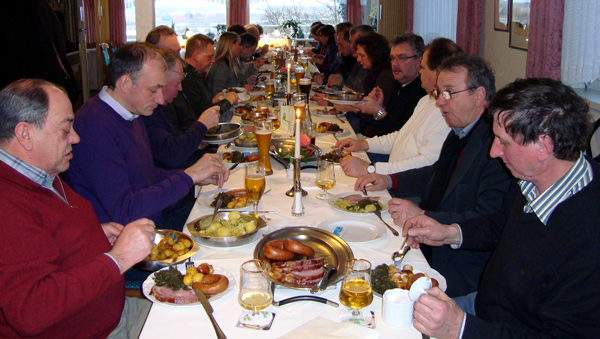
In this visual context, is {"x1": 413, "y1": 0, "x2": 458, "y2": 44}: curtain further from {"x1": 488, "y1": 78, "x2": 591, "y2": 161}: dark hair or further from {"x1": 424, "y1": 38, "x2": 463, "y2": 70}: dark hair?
{"x1": 488, "y1": 78, "x2": 591, "y2": 161}: dark hair

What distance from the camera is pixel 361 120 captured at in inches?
177

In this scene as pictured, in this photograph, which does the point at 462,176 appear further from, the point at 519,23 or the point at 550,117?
the point at 519,23

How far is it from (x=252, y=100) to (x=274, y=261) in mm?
3333

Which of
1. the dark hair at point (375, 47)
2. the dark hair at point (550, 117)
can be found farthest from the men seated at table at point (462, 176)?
the dark hair at point (375, 47)

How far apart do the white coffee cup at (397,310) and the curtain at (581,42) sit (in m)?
2.33

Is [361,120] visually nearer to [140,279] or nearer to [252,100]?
[252,100]

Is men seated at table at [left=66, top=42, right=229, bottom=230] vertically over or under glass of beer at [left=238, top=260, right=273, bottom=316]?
over

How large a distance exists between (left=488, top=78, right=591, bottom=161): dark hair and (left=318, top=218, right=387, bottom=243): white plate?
614mm

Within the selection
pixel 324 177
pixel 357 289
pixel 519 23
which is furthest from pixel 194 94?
pixel 357 289

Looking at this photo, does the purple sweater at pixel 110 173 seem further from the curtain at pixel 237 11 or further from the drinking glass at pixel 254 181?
the curtain at pixel 237 11

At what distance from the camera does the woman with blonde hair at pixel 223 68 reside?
5.30 meters

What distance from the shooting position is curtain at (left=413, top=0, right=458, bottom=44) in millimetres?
5848

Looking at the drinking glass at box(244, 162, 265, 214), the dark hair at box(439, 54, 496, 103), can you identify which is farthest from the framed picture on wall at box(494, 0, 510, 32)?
the drinking glass at box(244, 162, 265, 214)

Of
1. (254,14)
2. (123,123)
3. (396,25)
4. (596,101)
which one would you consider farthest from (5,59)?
(254,14)
